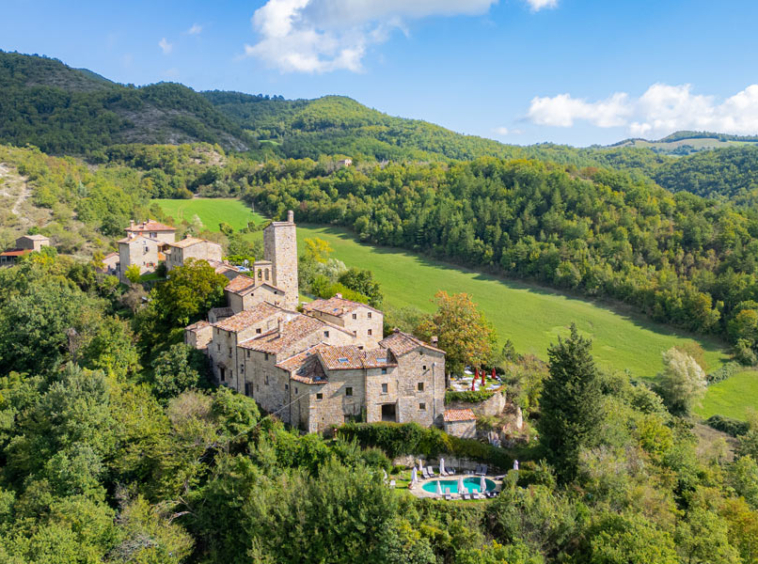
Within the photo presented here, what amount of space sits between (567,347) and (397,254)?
6475 cm

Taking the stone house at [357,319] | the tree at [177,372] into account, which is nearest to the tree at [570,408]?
the stone house at [357,319]

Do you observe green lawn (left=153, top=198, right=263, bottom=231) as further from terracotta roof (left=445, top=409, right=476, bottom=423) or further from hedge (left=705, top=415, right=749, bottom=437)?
hedge (left=705, top=415, right=749, bottom=437)

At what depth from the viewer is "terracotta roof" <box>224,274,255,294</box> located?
4147cm

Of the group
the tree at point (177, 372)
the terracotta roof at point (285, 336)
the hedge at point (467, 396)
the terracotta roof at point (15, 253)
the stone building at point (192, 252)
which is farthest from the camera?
the terracotta roof at point (15, 253)

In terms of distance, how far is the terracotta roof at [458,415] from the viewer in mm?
31609

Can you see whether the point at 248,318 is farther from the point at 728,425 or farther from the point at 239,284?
the point at 728,425

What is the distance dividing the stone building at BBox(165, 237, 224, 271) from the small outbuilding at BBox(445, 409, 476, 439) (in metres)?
27.8

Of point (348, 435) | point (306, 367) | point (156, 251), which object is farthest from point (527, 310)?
point (348, 435)

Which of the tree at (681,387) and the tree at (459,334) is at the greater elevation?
the tree at (459,334)

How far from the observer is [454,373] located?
3731 centimetres

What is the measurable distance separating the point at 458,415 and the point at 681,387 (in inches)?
1137

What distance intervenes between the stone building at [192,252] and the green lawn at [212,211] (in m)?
37.0

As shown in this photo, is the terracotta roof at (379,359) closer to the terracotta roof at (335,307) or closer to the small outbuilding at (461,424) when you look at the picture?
the small outbuilding at (461,424)

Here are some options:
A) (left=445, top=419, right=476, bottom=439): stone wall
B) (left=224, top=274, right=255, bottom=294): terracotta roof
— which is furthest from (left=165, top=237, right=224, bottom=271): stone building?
(left=445, top=419, right=476, bottom=439): stone wall
